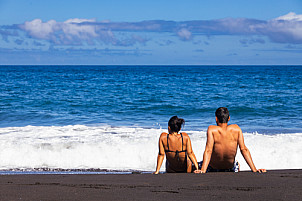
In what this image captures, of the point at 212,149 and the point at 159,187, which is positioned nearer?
the point at 159,187

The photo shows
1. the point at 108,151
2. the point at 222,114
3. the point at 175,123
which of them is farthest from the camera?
the point at 108,151

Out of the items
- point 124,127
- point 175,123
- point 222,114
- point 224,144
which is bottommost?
point 224,144

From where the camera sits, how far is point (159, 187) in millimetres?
4242

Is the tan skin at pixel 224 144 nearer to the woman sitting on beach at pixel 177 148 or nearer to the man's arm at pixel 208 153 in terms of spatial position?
the man's arm at pixel 208 153

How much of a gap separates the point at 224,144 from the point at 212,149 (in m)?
0.19

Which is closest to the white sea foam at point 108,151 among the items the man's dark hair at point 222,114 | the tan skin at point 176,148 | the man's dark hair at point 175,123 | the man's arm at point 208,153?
the tan skin at point 176,148

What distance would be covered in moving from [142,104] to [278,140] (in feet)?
34.3

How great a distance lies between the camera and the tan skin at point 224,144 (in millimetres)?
4984

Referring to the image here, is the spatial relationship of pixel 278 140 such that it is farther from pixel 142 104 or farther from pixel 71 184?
pixel 142 104

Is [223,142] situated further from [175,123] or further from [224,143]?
[175,123]

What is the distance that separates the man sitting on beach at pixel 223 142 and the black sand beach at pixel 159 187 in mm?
236

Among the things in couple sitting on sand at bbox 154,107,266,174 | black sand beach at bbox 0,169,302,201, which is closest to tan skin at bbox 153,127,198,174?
couple sitting on sand at bbox 154,107,266,174

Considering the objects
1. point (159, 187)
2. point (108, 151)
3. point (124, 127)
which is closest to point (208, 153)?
point (159, 187)

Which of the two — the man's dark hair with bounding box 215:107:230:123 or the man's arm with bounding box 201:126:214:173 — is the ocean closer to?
the man's arm with bounding box 201:126:214:173
